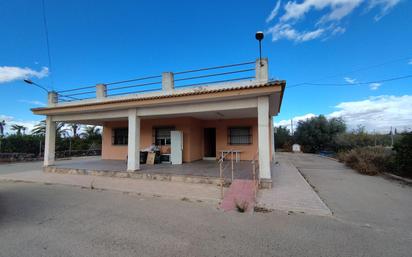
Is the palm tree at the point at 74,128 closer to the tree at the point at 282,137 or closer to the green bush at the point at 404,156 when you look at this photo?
the tree at the point at 282,137

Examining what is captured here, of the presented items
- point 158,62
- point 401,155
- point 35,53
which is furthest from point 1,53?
point 401,155

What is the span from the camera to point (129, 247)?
10.8ft

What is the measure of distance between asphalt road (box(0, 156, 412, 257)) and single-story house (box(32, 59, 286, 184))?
284 cm

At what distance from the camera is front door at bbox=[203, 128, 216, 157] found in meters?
13.9

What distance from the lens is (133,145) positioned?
31.3 feet

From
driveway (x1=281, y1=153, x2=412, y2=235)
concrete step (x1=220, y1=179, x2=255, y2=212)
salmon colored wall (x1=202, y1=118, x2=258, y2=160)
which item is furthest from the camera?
salmon colored wall (x1=202, y1=118, x2=258, y2=160)

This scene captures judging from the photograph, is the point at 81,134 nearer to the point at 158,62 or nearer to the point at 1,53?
the point at 1,53

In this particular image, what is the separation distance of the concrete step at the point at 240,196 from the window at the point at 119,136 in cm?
983

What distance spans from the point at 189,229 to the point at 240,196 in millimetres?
2166

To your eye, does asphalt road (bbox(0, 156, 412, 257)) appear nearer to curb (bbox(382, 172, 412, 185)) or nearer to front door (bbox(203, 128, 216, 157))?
curb (bbox(382, 172, 412, 185))

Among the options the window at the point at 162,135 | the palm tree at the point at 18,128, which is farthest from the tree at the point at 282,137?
the palm tree at the point at 18,128

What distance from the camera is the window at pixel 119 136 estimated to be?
14430 mm

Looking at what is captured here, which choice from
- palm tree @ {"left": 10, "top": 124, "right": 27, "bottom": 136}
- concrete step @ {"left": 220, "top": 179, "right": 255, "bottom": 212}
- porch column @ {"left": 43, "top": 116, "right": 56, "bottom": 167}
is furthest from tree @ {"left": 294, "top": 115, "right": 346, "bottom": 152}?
palm tree @ {"left": 10, "top": 124, "right": 27, "bottom": 136}

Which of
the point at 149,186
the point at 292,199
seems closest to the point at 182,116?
the point at 149,186
